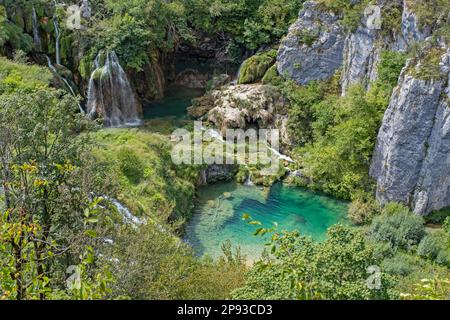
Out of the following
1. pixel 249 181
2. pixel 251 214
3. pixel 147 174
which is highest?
pixel 147 174

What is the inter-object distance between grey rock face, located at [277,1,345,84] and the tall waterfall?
32.4 feet

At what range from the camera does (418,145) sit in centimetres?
2239

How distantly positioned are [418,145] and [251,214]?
26.8 ft

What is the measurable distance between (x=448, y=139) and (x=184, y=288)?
49.0ft

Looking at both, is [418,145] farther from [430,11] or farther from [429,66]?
[430,11]

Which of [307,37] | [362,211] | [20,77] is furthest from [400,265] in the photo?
[20,77]

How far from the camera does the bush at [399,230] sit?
64.6ft

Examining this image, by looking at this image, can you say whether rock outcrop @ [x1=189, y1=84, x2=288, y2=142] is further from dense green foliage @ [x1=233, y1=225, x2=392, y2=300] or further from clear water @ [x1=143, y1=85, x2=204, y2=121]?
dense green foliage @ [x1=233, y1=225, x2=392, y2=300]

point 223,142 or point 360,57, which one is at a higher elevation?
point 360,57

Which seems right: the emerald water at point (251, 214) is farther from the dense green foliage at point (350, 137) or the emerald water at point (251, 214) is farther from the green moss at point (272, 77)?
the green moss at point (272, 77)

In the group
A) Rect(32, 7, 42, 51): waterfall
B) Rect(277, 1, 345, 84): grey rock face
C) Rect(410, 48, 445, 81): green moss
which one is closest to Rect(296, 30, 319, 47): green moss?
Rect(277, 1, 345, 84): grey rock face

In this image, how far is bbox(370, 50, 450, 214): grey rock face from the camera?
21656mm
